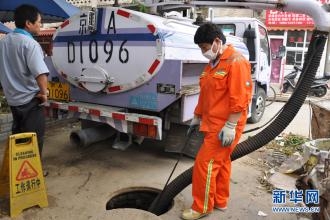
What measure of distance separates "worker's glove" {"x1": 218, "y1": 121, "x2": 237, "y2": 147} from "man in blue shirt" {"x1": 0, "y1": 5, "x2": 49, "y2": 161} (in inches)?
74.9

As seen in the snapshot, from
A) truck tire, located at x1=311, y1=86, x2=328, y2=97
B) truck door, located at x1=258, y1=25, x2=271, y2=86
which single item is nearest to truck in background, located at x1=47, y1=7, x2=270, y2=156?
truck door, located at x1=258, y1=25, x2=271, y2=86

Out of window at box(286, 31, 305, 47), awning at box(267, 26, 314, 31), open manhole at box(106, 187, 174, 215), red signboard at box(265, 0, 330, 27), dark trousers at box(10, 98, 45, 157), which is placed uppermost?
red signboard at box(265, 0, 330, 27)

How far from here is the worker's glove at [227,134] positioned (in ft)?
10.1

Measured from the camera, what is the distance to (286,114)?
3732 mm

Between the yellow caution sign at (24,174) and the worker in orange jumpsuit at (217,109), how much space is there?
4.92ft

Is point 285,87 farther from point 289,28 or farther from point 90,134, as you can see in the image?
point 90,134

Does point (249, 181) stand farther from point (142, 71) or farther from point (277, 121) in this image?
point (142, 71)

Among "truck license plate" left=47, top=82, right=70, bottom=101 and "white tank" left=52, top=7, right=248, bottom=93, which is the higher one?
"white tank" left=52, top=7, right=248, bottom=93

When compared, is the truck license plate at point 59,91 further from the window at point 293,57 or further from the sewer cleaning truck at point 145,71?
Result: the window at point 293,57

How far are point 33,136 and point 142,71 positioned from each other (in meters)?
1.48

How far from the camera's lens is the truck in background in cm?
411

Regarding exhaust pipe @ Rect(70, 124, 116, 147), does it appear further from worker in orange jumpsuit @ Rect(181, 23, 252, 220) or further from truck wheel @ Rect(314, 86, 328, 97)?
truck wheel @ Rect(314, 86, 328, 97)

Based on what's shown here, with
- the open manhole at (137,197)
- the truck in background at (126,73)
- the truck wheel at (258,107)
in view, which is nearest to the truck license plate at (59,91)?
the truck in background at (126,73)

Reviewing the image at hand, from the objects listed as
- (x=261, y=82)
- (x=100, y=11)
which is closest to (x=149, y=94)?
(x=100, y=11)
